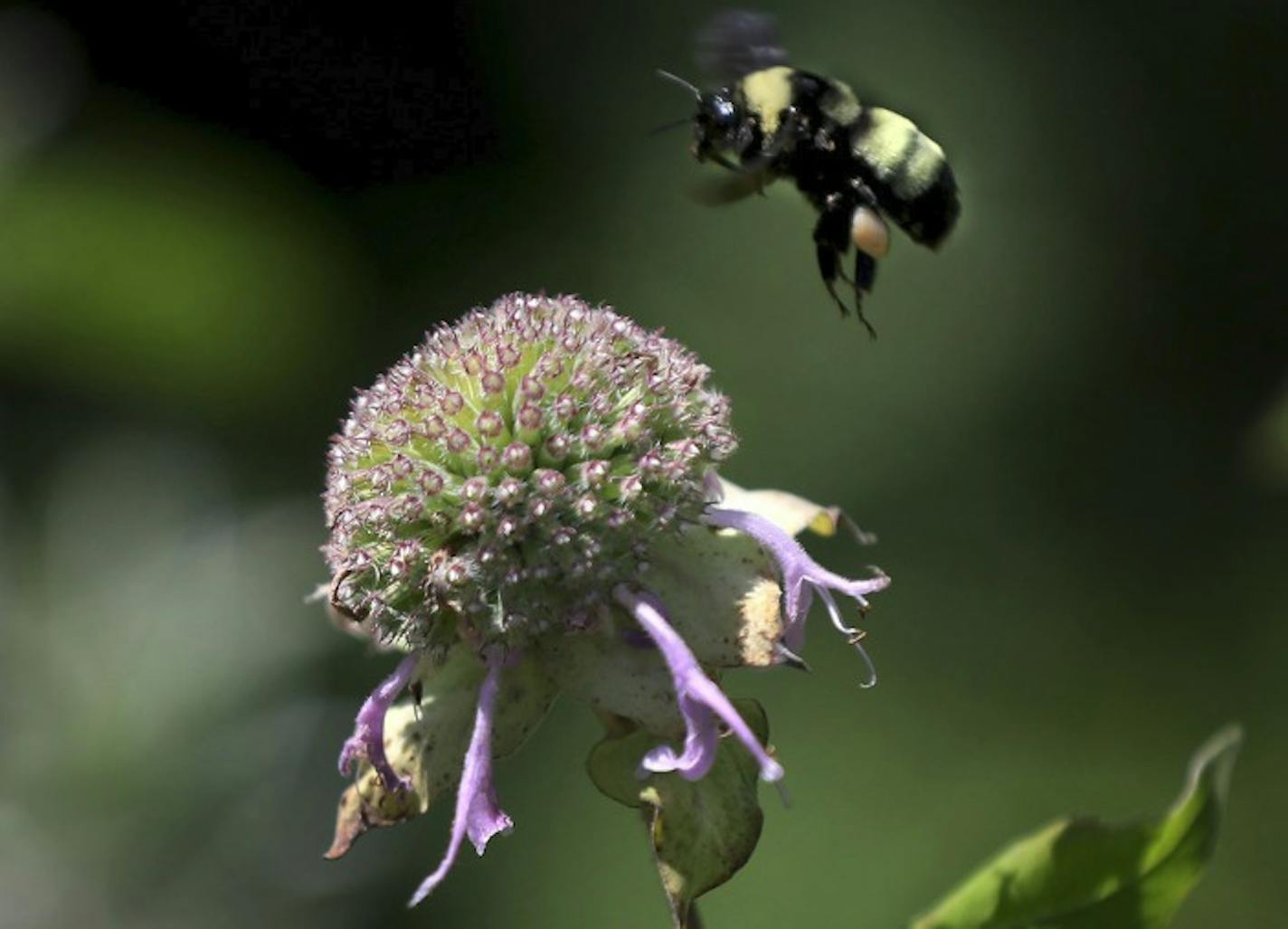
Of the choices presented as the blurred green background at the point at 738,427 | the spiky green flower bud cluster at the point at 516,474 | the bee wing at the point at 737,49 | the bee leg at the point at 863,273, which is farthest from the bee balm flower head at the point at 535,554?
the blurred green background at the point at 738,427

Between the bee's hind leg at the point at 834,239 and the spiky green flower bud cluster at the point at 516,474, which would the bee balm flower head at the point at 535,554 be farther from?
the bee's hind leg at the point at 834,239

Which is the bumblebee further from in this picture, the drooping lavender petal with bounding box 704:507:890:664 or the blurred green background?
the blurred green background

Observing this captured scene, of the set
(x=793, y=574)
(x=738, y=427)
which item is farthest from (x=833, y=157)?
(x=738, y=427)

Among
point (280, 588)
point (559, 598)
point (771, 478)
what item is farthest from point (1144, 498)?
point (559, 598)

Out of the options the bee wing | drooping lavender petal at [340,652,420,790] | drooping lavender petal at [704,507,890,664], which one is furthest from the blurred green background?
drooping lavender petal at [704,507,890,664]

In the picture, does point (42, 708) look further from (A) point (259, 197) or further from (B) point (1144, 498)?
(B) point (1144, 498)
